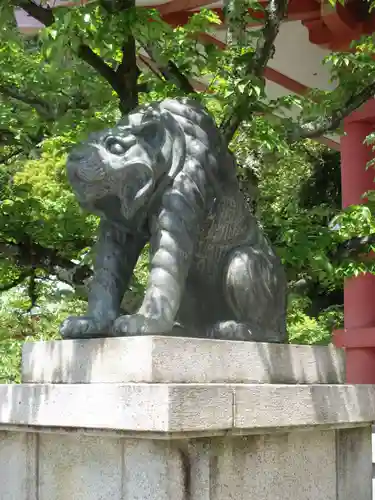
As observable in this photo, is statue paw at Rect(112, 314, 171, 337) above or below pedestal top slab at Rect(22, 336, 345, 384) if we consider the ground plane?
above

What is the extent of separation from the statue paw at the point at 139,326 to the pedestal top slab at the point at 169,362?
0.15ft

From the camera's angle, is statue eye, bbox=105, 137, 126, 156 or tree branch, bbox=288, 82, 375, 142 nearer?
statue eye, bbox=105, 137, 126, 156

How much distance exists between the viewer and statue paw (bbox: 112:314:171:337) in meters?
2.99

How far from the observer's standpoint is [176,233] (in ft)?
10.7

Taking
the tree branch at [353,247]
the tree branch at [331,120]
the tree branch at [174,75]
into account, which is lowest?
the tree branch at [353,247]

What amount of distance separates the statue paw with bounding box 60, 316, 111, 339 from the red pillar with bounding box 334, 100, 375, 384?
24.3ft

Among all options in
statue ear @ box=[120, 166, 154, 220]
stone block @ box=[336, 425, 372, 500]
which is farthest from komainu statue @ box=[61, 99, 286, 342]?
stone block @ box=[336, 425, 372, 500]

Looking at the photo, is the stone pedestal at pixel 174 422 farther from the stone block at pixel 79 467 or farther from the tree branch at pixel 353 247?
the tree branch at pixel 353 247

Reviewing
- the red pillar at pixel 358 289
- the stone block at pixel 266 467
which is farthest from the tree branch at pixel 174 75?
the red pillar at pixel 358 289

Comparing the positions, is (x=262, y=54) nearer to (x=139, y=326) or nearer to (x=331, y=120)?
(x=331, y=120)

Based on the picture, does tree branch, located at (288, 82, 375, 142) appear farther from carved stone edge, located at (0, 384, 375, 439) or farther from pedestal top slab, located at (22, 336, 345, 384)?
carved stone edge, located at (0, 384, 375, 439)

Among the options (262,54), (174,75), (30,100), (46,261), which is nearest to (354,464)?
(262,54)

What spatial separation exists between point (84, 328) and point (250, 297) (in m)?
0.80

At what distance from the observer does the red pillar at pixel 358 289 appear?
10234mm
